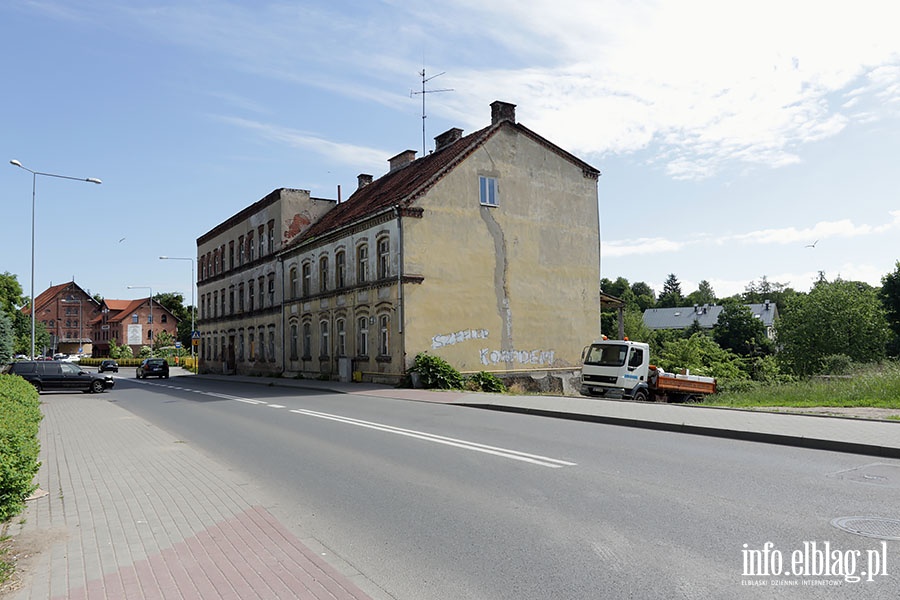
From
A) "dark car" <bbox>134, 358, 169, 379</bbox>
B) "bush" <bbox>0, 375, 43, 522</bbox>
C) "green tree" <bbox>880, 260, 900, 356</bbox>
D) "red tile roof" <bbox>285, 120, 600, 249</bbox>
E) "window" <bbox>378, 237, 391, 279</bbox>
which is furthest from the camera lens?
"green tree" <bbox>880, 260, 900, 356</bbox>

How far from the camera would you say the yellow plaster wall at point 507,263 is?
27667 mm

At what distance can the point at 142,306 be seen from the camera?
117250 millimetres

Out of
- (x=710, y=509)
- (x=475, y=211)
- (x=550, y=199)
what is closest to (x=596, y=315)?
(x=550, y=199)

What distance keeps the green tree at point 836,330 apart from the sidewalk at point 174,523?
56771mm

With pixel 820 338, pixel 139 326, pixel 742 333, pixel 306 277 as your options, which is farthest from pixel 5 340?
pixel 742 333

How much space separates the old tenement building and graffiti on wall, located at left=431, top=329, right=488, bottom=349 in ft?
0.14

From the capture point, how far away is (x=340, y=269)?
108ft

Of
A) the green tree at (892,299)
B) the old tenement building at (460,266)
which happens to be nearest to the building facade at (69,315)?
the old tenement building at (460,266)

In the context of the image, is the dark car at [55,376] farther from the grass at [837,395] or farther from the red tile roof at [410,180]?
the grass at [837,395]

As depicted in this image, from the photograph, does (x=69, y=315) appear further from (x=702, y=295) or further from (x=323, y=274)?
(x=702, y=295)

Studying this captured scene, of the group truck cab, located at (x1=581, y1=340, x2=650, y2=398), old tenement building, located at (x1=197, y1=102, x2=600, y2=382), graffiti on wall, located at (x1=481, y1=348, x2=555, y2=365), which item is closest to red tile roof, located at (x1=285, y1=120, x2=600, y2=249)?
old tenement building, located at (x1=197, y1=102, x2=600, y2=382)

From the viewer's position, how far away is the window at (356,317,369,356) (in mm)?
29969

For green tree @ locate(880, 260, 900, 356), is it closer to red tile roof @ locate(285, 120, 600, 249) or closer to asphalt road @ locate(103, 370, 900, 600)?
red tile roof @ locate(285, 120, 600, 249)

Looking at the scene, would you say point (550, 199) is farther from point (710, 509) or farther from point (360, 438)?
point (710, 509)
